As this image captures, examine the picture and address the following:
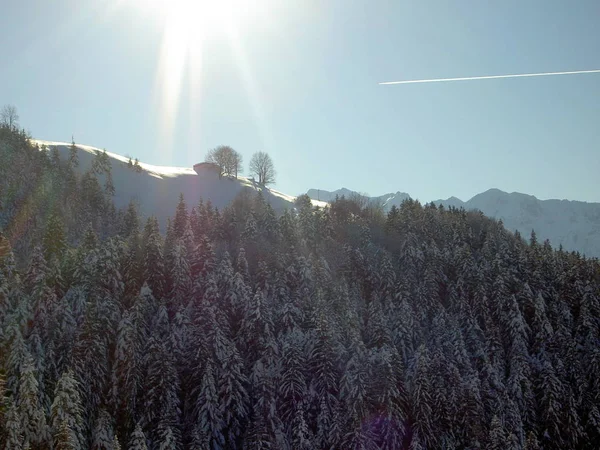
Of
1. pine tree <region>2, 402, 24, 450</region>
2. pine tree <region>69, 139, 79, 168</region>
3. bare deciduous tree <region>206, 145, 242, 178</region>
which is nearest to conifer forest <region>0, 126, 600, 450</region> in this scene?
pine tree <region>2, 402, 24, 450</region>

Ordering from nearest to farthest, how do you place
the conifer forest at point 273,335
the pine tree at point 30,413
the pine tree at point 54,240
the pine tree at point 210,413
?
the pine tree at point 30,413, the conifer forest at point 273,335, the pine tree at point 210,413, the pine tree at point 54,240

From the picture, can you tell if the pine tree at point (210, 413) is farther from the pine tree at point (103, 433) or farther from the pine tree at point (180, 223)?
the pine tree at point (180, 223)

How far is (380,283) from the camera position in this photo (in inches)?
2950

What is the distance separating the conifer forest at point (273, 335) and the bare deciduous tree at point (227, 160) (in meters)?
54.5

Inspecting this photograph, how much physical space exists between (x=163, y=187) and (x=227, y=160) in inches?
1043

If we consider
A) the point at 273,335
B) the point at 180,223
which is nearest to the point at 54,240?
the point at 180,223

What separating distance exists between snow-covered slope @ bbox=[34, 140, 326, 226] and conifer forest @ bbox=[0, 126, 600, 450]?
2020 cm

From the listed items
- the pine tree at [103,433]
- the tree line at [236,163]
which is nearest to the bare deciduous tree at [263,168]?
the tree line at [236,163]

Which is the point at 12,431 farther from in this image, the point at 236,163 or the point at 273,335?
the point at 236,163

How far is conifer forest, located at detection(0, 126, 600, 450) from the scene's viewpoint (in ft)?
151

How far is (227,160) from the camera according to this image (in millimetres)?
137625

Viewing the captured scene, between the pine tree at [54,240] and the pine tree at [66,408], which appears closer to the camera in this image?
the pine tree at [66,408]

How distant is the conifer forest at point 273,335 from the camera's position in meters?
46.0

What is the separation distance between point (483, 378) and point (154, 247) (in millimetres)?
49228
